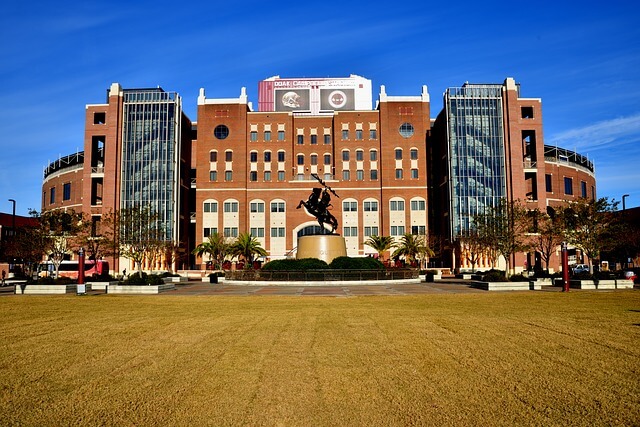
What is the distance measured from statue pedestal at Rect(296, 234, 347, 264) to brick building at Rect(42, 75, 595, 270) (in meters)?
31.2

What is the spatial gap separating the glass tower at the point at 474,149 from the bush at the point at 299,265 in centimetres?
3791

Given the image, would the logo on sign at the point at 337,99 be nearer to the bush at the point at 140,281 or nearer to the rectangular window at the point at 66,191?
the rectangular window at the point at 66,191

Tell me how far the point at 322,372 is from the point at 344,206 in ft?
238

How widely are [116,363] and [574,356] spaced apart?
343 inches

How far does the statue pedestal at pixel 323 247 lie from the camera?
155ft

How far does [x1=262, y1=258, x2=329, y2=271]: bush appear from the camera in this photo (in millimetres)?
42656

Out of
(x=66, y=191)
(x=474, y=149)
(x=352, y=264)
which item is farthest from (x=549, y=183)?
(x=66, y=191)

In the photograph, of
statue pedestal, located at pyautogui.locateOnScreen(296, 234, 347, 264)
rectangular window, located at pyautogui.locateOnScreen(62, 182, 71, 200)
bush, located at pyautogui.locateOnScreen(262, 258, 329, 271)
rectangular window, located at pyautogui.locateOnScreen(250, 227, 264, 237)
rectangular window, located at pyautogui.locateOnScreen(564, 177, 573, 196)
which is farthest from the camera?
rectangular window, located at pyautogui.locateOnScreen(62, 182, 71, 200)

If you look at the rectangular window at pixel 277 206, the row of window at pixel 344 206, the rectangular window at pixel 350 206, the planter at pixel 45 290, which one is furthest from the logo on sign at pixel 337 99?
the planter at pixel 45 290

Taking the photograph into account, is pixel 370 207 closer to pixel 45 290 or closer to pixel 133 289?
pixel 133 289

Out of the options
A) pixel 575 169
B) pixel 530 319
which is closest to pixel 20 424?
pixel 530 319

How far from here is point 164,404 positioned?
7.50 metres

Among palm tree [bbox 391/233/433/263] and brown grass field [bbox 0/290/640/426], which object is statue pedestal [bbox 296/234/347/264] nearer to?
palm tree [bbox 391/233/433/263]

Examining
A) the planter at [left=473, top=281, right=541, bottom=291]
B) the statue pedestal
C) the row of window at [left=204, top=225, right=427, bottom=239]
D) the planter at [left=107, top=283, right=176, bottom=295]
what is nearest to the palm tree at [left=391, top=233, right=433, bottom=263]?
the row of window at [left=204, top=225, right=427, bottom=239]
